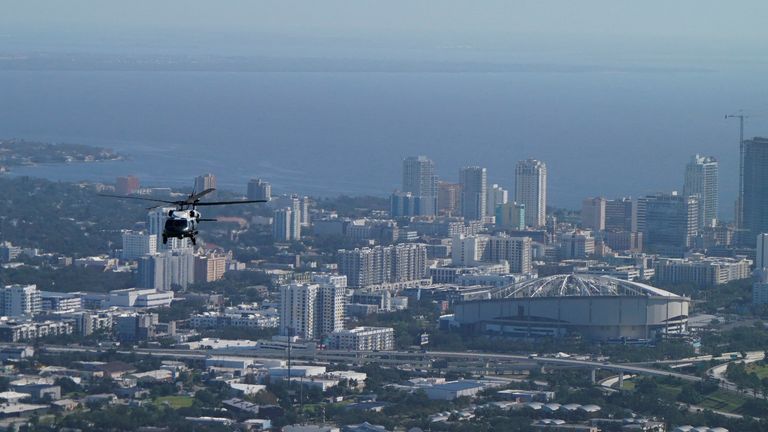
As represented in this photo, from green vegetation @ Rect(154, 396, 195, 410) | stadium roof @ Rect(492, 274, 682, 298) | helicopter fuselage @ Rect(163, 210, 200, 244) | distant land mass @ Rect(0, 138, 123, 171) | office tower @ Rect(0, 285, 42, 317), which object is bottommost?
green vegetation @ Rect(154, 396, 195, 410)

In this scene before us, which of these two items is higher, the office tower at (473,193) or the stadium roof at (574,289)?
the office tower at (473,193)

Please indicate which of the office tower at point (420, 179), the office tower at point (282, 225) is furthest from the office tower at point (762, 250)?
the office tower at point (420, 179)

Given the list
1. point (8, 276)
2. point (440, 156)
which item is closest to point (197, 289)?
point (8, 276)

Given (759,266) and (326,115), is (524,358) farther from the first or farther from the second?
(326,115)

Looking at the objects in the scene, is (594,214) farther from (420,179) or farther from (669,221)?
(420,179)

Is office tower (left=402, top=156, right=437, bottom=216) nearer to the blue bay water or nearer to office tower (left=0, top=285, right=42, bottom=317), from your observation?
the blue bay water

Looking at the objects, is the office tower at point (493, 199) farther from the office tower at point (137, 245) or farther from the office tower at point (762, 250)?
the office tower at point (137, 245)

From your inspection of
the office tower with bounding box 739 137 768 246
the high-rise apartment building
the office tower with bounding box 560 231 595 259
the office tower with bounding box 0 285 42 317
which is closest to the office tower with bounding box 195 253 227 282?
the high-rise apartment building

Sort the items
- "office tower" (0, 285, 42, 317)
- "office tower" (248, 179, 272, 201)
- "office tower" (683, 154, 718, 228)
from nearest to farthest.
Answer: "office tower" (0, 285, 42, 317) → "office tower" (683, 154, 718, 228) → "office tower" (248, 179, 272, 201)
